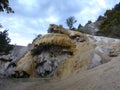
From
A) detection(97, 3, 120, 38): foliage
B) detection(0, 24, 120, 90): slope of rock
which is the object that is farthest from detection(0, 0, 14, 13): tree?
detection(97, 3, 120, 38): foliage

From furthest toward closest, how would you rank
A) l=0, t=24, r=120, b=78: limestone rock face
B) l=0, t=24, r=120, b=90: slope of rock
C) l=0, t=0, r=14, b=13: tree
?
l=0, t=24, r=120, b=78: limestone rock face < l=0, t=24, r=120, b=90: slope of rock < l=0, t=0, r=14, b=13: tree

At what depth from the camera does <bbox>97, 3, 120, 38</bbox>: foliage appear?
4738 cm

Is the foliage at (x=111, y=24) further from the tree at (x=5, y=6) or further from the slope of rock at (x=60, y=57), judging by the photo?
the tree at (x=5, y=6)

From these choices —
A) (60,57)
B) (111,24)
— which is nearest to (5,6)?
(60,57)

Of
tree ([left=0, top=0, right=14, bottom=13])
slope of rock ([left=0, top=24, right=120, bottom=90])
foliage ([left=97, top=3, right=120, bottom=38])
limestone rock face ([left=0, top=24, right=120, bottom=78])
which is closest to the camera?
tree ([left=0, top=0, right=14, bottom=13])

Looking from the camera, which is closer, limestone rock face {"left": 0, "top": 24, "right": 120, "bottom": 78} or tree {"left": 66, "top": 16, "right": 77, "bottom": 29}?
limestone rock face {"left": 0, "top": 24, "right": 120, "bottom": 78}

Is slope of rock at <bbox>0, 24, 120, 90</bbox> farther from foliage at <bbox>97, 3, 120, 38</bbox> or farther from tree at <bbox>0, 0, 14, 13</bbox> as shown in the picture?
foliage at <bbox>97, 3, 120, 38</bbox>

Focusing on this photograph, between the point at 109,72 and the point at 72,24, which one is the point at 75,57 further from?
the point at 72,24

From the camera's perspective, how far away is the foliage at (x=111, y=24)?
47.4m

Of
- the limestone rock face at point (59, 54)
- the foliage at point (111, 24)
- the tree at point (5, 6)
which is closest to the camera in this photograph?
the tree at point (5, 6)

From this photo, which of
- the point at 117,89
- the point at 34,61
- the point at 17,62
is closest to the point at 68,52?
the point at 34,61

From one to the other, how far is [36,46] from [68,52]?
366 centimetres

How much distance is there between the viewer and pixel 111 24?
51.2 metres

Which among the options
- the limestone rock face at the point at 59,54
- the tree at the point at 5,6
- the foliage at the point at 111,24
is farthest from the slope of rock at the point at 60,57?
the foliage at the point at 111,24
